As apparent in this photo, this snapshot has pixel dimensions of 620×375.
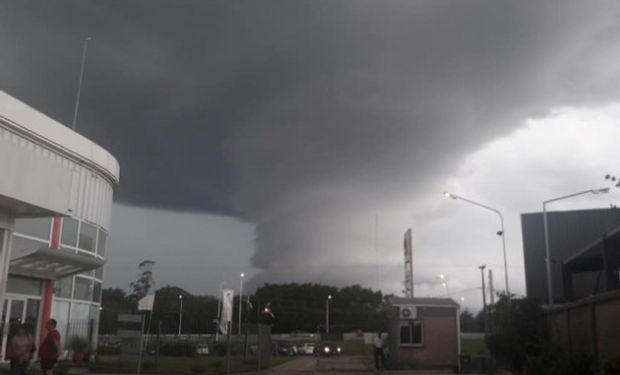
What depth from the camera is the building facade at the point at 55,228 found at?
15602 millimetres

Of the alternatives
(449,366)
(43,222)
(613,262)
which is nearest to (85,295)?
(43,222)

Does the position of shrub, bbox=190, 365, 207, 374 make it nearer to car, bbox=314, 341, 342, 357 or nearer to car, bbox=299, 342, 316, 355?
car, bbox=314, 341, 342, 357

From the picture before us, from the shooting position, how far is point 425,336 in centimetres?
3700

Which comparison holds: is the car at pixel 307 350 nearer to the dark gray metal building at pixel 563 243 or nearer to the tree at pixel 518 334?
the dark gray metal building at pixel 563 243

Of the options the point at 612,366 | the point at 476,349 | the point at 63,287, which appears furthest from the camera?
the point at 476,349

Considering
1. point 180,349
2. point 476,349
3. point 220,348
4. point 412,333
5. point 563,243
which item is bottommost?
point 180,349

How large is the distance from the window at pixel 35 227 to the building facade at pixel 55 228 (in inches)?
1.7

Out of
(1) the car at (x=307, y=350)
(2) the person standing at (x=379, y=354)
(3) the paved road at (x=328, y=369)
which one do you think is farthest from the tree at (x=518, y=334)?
(1) the car at (x=307, y=350)

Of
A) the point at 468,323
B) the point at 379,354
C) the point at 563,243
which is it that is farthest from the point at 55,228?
the point at 468,323

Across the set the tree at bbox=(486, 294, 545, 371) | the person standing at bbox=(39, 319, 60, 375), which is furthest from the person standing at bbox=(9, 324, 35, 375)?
the tree at bbox=(486, 294, 545, 371)

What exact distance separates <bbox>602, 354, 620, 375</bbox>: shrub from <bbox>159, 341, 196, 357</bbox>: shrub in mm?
31853

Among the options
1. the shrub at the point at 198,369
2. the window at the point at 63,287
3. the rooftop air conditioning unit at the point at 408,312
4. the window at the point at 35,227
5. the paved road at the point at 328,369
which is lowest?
the paved road at the point at 328,369

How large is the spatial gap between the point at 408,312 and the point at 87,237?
56.8ft

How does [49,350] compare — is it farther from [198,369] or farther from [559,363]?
[559,363]
